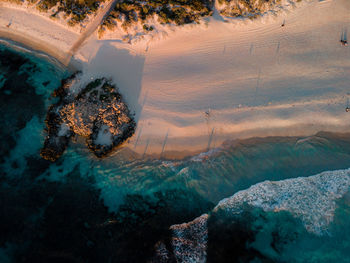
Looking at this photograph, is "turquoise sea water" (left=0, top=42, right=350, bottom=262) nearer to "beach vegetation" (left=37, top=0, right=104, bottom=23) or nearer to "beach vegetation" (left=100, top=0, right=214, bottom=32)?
"beach vegetation" (left=37, top=0, right=104, bottom=23)

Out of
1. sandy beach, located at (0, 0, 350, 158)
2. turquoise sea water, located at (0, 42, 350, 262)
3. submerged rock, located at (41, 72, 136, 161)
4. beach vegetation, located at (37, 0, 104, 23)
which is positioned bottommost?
turquoise sea water, located at (0, 42, 350, 262)

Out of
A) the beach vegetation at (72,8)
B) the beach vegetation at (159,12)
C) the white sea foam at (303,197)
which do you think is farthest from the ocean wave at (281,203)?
the beach vegetation at (72,8)

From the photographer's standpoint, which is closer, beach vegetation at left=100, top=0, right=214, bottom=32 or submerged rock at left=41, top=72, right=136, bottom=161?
beach vegetation at left=100, top=0, right=214, bottom=32

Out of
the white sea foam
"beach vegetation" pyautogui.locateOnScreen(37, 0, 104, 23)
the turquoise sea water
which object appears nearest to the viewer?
the white sea foam

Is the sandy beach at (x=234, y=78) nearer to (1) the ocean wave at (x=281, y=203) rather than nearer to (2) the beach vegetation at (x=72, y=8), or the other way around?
(2) the beach vegetation at (x=72, y=8)

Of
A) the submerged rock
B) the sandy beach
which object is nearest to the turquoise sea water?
the submerged rock

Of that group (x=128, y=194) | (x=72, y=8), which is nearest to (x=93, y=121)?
(x=128, y=194)

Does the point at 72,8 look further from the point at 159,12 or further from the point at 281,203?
the point at 281,203
